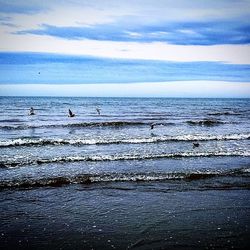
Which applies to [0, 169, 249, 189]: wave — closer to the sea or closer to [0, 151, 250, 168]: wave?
the sea

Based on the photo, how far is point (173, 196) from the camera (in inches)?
356

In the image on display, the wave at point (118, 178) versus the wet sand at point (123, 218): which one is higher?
the wave at point (118, 178)

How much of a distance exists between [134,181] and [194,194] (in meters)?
2.23

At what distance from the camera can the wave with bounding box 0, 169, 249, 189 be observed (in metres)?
10.2

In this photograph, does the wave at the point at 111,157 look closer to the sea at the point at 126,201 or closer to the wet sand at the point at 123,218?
the sea at the point at 126,201

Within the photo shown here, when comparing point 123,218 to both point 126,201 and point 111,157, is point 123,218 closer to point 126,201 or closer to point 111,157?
point 126,201

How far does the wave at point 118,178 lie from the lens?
33.4 feet

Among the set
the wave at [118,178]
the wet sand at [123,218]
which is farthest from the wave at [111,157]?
the wet sand at [123,218]

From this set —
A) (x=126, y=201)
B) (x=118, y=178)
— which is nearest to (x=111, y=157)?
(x=118, y=178)

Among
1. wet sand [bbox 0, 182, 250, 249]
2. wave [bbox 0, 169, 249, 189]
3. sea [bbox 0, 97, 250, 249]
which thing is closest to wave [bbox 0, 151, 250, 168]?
sea [bbox 0, 97, 250, 249]

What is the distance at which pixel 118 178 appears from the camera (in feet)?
35.7

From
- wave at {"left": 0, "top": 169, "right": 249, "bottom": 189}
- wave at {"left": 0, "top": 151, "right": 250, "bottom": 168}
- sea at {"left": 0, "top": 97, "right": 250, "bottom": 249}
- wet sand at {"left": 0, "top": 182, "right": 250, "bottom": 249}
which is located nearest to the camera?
wet sand at {"left": 0, "top": 182, "right": 250, "bottom": 249}

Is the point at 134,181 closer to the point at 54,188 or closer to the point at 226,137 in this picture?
the point at 54,188

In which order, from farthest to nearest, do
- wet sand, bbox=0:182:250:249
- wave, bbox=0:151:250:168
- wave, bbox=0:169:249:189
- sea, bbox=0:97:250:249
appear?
wave, bbox=0:151:250:168, wave, bbox=0:169:249:189, sea, bbox=0:97:250:249, wet sand, bbox=0:182:250:249
